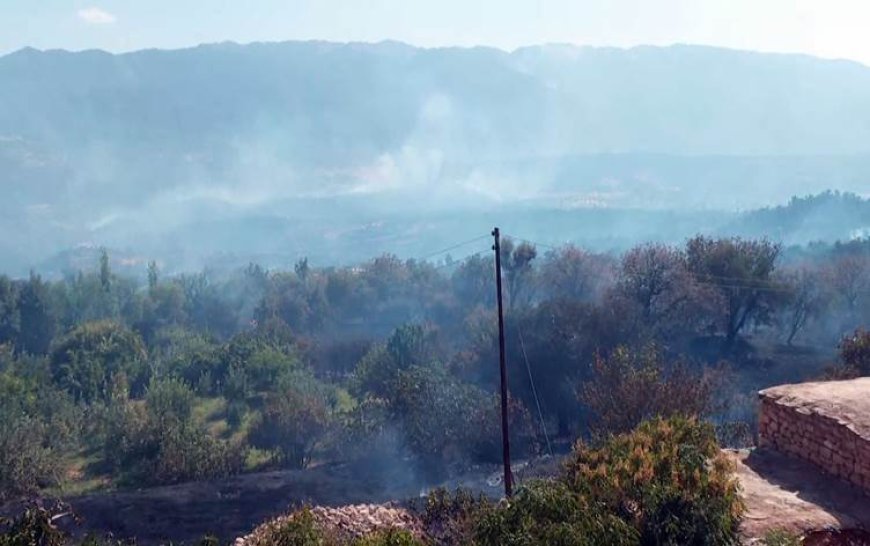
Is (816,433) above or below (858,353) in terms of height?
above

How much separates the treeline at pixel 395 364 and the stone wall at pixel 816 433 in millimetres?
5675

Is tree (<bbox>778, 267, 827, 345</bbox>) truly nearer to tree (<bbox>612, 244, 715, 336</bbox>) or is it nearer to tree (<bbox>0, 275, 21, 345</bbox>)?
tree (<bbox>612, 244, 715, 336</bbox>)

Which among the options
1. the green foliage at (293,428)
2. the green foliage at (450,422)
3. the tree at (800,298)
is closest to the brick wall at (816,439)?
the green foliage at (450,422)

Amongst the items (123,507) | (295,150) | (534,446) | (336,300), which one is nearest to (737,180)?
(295,150)

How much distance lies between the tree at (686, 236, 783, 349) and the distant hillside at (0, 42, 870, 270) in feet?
228

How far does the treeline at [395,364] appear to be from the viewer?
2423 cm

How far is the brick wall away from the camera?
9.53 meters

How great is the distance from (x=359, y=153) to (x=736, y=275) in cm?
14909

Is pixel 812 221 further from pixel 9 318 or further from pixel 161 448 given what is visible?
pixel 161 448

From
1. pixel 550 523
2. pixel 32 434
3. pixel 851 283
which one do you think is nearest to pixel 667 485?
pixel 550 523

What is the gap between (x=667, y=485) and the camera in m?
8.50

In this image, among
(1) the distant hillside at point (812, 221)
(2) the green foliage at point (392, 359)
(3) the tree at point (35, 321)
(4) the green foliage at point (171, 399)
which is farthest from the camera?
(1) the distant hillside at point (812, 221)

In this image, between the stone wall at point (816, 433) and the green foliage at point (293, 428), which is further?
the green foliage at point (293, 428)

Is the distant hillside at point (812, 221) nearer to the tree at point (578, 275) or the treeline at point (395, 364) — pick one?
the treeline at point (395, 364)
